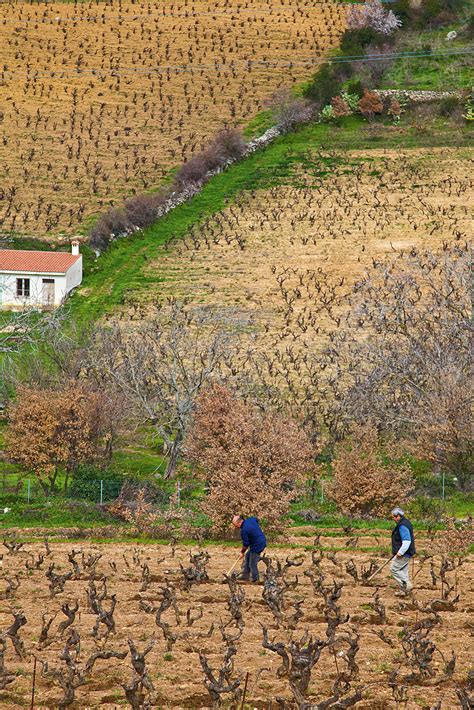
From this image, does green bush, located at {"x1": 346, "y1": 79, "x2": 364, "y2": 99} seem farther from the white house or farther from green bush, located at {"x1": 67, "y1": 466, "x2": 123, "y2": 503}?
green bush, located at {"x1": 67, "y1": 466, "x2": 123, "y2": 503}

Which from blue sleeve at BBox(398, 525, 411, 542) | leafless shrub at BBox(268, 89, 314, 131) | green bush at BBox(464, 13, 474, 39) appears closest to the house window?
leafless shrub at BBox(268, 89, 314, 131)

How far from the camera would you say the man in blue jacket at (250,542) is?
20938 millimetres

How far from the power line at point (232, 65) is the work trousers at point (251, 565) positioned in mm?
58603

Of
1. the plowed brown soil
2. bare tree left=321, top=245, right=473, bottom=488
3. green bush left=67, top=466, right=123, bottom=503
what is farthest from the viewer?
bare tree left=321, top=245, right=473, bottom=488

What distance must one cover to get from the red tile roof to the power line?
25933 mm

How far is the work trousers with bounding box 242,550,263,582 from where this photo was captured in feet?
70.5

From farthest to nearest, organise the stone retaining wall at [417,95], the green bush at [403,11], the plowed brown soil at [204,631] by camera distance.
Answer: the green bush at [403,11], the stone retaining wall at [417,95], the plowed brown soil at [204,631]

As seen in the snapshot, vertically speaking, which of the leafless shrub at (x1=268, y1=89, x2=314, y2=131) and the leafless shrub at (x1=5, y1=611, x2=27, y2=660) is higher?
the leafless shrub at (x1=268, y1=89, x2=314, y2=131)

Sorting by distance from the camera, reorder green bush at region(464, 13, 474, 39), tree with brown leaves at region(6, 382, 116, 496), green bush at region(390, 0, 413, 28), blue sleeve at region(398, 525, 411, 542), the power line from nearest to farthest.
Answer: blue sleeve at region(398, 525, 411, 542) → tree with brown leaves at region(6, 382, 116, 496) → the power line → green bush at region(464, 13, 474, 39) → green bush at region(390, 0, 413, 28)

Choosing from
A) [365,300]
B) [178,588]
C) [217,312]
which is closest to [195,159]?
[217,312]

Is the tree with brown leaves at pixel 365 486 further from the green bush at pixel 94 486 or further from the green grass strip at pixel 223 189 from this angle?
the green grass strip at pixel 223 189

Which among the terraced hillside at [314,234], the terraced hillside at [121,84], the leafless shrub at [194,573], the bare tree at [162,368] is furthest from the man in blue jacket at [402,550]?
the terraced hillside at [121,84]

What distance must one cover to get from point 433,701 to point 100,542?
1388 centimetres

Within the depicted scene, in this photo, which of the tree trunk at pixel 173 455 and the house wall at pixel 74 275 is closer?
the tree trunk at pixel 173 455
